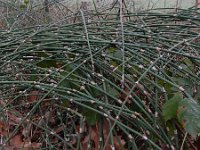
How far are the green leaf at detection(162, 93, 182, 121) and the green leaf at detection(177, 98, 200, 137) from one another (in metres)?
0.03

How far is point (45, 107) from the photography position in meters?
1.95

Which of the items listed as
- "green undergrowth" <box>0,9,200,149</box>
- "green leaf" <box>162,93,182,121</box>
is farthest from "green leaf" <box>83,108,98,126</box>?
"green leaf" <box>162,93,182,121</box>

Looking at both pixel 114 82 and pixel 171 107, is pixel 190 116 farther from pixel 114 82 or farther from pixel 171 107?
pixel 114 82

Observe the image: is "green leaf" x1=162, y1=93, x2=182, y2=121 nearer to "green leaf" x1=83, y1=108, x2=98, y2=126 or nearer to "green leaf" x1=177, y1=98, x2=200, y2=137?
"green leaf" x1=177, y1=98, x2=200, y2=137

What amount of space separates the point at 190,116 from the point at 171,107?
3.5 inches

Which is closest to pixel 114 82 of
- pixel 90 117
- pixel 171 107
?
pixel 90 117

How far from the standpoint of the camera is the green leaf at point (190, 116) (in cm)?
131

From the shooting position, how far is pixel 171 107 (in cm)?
141

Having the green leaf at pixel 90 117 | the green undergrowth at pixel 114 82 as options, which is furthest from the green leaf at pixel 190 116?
the green leaf at pixel 90 117

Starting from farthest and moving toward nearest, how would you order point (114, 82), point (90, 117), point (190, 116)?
point (114, 82) < point (90, 117) < point (190, 116)

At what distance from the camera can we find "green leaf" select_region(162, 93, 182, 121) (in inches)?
54.8

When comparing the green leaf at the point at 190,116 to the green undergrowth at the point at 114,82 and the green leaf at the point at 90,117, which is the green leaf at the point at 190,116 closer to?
the green undergrowth at the point at 114,82

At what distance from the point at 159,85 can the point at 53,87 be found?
355 mm

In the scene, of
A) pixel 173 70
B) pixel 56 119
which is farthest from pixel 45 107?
pixel 173 70
